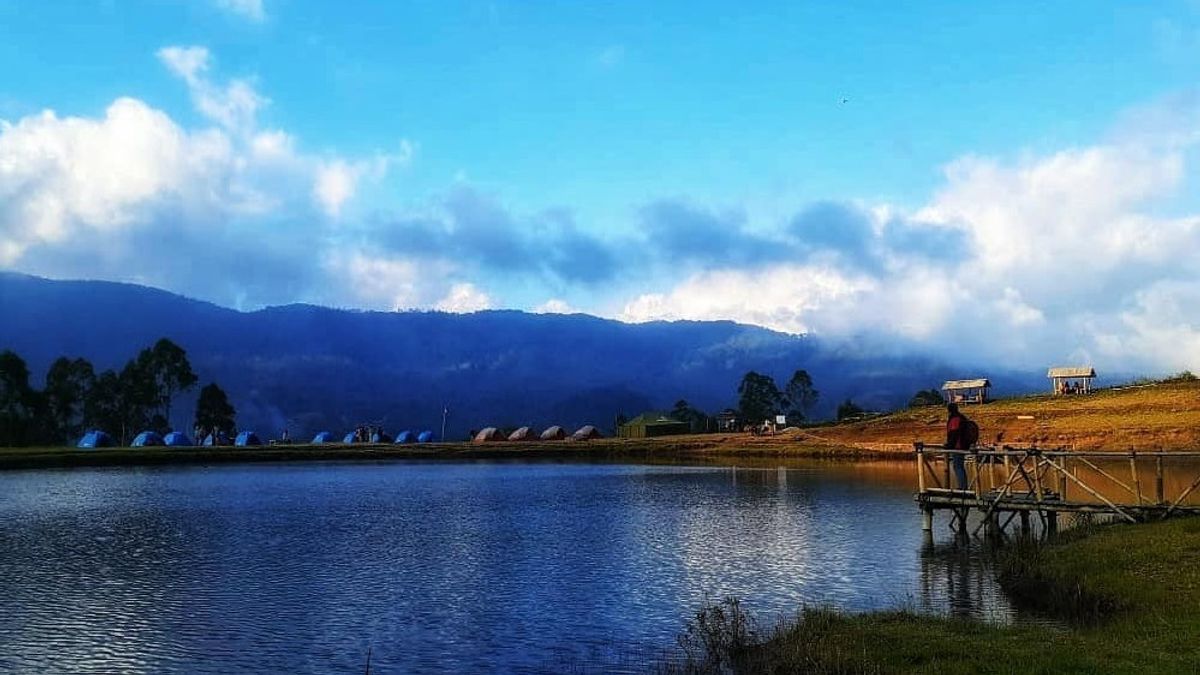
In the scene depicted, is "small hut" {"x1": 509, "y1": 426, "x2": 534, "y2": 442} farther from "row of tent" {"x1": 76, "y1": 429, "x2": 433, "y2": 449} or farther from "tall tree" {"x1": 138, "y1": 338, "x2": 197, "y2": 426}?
"tall tree" {"x1": 138, "y1": 338, "x2": 197, "y2": 426}

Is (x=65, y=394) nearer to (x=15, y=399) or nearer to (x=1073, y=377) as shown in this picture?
(x=15, y=399)

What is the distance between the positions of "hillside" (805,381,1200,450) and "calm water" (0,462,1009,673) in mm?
34533

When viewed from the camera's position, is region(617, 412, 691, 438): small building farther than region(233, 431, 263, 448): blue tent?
A: Yes

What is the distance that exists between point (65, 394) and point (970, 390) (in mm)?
135667

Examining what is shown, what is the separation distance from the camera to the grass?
1591 centimetres

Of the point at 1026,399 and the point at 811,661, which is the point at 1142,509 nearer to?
the point at 811,661

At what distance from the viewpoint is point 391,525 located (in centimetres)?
4434

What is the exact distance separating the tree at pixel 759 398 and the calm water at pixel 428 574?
117 metres

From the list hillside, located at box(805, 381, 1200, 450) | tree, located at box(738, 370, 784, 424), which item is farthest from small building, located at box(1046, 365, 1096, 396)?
tree, located at box(738, 370, 784, 424)

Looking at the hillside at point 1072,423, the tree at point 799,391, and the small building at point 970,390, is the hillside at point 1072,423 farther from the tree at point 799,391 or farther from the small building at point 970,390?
the tree at point 799,391

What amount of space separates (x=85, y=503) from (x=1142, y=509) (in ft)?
180

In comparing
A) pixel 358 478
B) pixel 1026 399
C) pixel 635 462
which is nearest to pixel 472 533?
pixel 358 478

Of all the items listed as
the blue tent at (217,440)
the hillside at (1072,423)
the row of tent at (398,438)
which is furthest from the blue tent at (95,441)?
the hillside at (1072,423)

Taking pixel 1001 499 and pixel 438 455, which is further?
pixel 438 455
